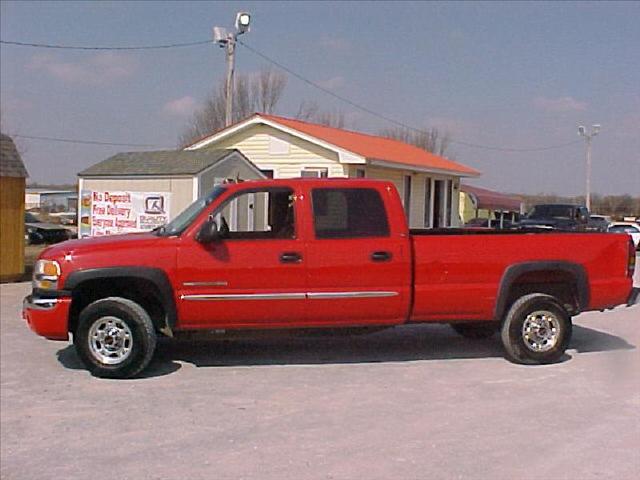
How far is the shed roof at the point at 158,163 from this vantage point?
626 inches

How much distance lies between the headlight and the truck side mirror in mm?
1394

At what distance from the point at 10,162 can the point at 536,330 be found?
1120cm

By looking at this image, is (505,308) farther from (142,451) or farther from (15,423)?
(15,423)

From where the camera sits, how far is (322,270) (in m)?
7.30

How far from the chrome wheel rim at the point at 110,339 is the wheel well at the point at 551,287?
12.9 ft

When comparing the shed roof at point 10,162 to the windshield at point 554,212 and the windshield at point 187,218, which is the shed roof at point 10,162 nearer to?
the windshield at point 187,218

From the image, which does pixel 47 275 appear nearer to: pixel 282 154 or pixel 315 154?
pixel 315 154

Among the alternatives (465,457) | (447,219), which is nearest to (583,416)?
(465,457)

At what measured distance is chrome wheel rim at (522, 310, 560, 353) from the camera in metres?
7.76

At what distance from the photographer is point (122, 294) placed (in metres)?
7.39

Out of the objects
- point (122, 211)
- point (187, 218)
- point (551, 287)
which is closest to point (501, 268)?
point (551, 287)

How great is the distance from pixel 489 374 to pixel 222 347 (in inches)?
121

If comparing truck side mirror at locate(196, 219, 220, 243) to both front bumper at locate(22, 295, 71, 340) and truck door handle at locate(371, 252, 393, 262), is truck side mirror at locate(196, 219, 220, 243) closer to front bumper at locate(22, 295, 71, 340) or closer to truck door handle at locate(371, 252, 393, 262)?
front bumper at locate(22, 295, 71, 340)

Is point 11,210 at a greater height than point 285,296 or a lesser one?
greater
